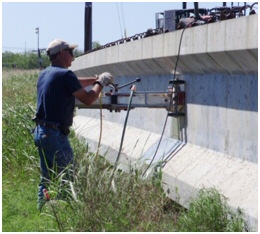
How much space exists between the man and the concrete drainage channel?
0.52 meters

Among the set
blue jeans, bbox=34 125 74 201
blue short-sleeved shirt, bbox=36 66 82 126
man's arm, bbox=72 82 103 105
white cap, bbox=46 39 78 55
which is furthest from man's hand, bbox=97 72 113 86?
blue jeans, bbox=34 125 74 201

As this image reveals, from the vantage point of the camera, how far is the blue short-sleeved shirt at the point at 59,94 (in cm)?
961

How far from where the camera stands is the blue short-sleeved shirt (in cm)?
961

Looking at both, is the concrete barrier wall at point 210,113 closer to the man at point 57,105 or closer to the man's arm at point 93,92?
the man at point 57,105

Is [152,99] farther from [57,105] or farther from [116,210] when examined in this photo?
[116,210]

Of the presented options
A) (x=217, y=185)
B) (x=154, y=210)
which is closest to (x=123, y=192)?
(x=154, y=210)

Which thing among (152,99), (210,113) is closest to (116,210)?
(210,113)

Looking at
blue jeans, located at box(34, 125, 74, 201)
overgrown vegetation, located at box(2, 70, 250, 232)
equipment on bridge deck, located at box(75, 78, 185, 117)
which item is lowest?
overgrown vegetation, located at box(2, 70, 250, 232)

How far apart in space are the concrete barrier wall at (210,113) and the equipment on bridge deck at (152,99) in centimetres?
11

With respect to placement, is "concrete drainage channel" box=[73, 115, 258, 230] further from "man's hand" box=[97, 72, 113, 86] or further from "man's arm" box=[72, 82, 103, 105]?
"man's hand" box=[97, 72, 113, 86]

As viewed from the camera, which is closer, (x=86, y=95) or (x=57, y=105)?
(x=86, y=95)

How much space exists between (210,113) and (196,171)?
603 mm

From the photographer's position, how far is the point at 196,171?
30.2 feet

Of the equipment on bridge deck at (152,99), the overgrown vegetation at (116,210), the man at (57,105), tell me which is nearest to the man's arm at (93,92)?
the man at (57,105)
